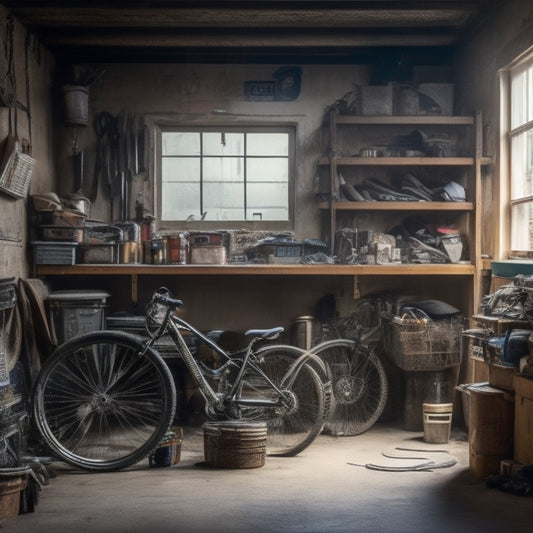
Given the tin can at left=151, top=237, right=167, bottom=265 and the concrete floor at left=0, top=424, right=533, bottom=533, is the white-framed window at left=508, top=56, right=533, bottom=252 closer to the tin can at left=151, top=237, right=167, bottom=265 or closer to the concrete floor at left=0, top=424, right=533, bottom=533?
the concrete floor at left=0, top=424, right=533, bottom=533

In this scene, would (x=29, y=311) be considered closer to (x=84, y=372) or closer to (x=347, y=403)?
(x=84, y=372)

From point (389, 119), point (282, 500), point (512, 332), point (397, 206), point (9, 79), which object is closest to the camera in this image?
point (282, 500)

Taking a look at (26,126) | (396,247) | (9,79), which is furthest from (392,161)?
(9,79)

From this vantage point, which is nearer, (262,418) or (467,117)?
(262,418)

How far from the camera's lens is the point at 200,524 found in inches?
154

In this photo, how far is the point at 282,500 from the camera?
172 inches

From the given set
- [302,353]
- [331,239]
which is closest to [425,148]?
[331,239]

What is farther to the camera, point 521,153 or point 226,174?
point 226,174

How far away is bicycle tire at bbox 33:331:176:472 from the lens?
205 inches

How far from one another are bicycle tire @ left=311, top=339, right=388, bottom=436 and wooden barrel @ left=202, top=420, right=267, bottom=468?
1160 mm

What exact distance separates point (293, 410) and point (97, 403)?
4.50 ft

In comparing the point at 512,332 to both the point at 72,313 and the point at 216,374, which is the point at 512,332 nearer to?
the point at 216,374

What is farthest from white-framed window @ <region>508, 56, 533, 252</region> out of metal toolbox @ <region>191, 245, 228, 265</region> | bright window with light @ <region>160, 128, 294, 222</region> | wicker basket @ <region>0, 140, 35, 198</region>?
wicker basket @ <region>0, 140, 35, 198</region>

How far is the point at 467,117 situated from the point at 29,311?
12.7ft
